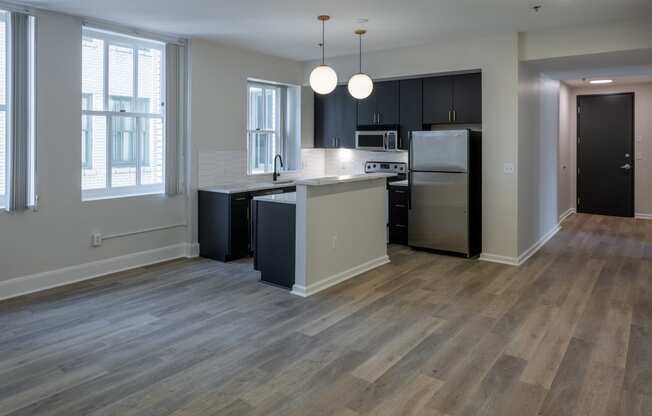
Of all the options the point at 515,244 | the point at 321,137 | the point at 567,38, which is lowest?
the point at 515,244

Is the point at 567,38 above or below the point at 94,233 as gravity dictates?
above

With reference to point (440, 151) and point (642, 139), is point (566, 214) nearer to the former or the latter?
point (642, 139)

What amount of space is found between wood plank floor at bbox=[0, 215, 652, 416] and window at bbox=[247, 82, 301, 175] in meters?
2.27

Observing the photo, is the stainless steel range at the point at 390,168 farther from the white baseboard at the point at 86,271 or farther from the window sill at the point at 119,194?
the window sill at the point at 119,194

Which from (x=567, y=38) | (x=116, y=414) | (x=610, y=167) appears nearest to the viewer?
(x=116, y=414)

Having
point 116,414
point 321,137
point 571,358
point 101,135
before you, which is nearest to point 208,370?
point 116,414

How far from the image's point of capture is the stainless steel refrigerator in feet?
18.9

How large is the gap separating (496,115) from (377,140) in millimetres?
1723

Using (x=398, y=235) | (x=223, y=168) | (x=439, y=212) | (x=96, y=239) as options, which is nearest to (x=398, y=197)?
(x=398, y=235)

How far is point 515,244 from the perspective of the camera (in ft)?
18.5

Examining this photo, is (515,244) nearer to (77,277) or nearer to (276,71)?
(276,71)

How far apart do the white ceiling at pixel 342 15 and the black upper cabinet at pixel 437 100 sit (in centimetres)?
63

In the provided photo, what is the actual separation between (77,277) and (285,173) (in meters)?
3.25

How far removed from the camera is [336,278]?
4.80m
